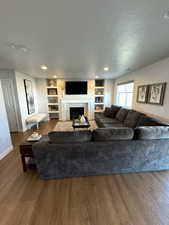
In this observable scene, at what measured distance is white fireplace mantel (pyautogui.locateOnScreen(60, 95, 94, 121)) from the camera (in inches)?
240

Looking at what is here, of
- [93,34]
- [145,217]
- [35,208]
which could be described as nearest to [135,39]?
[93,34]

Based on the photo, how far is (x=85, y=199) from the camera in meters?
1.57

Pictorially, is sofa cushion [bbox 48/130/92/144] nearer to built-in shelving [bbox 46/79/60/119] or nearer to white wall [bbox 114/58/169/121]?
white wall [bbox 114/58/169/121]

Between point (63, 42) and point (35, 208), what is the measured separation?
258 centimetres

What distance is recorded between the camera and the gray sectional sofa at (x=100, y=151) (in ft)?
6.06

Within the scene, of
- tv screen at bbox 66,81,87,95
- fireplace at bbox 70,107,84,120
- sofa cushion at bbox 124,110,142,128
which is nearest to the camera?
sofa cushion at bbox 124,110,142,128

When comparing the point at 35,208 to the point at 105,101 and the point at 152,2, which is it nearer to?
the point at 152,2

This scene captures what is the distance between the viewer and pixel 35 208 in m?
1.46

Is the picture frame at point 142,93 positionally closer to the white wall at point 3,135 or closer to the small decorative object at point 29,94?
the white wall at point 3,135

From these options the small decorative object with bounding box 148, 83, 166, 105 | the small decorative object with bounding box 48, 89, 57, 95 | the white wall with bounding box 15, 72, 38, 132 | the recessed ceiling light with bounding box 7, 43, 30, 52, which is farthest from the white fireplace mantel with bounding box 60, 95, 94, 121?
the recessed ceiling light with bounding box 7, 43, 30, 52

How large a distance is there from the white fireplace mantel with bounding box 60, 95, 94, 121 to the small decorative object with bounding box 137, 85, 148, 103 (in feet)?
9.14

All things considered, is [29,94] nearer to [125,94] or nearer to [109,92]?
[109,92]

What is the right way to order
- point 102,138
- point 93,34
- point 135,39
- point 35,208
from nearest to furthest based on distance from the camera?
point 35,208 → point 93,34 → point 135,39 → point 102,138

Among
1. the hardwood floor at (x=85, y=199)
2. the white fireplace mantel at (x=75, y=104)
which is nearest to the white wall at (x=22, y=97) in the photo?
the white fireplace mantel at (x=75, y=104)
